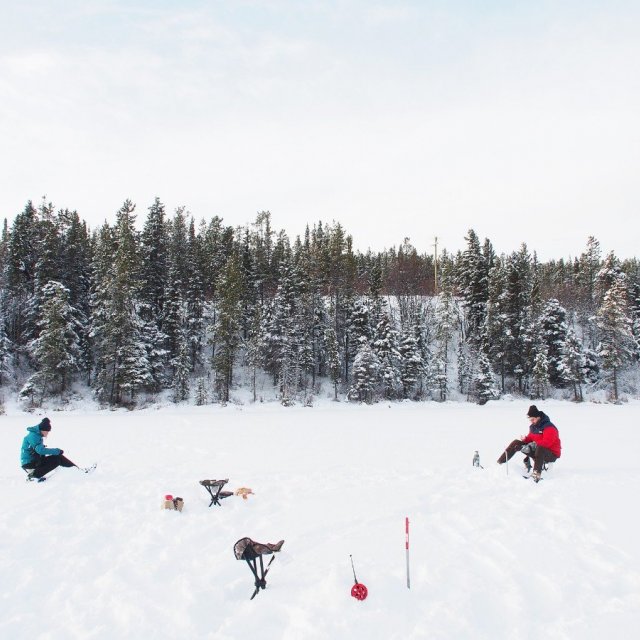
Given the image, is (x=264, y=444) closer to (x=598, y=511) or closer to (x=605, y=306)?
(x=598, y=511)

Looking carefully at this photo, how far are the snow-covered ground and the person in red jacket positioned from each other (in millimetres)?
478

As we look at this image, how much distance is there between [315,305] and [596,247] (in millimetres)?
59250

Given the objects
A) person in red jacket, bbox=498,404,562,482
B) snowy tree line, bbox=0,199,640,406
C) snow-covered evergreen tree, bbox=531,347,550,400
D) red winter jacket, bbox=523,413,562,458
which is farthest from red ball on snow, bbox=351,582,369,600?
snow-covered evergreen tree, bbox=531,347,550,400

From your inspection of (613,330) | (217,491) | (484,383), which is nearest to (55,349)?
(217,491)

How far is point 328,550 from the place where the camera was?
22.6 feet

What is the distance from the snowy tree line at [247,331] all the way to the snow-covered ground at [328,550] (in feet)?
88.8

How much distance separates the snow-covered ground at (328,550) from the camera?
5199mm

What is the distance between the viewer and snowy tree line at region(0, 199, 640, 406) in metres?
38.1

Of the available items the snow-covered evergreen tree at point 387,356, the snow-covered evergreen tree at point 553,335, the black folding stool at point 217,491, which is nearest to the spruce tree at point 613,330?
the snow-covered evergreen tree at point 553,335

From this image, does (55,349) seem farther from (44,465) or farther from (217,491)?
(217,491)

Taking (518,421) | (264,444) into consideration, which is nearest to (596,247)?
(518,421)

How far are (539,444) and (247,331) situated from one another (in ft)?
140

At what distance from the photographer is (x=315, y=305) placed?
4853cm

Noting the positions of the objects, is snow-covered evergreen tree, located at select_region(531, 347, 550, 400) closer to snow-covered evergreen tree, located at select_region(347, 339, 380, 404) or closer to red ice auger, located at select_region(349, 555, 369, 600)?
snow-covered evergreen tree, located at select_region(347, 339, 380, 404)
